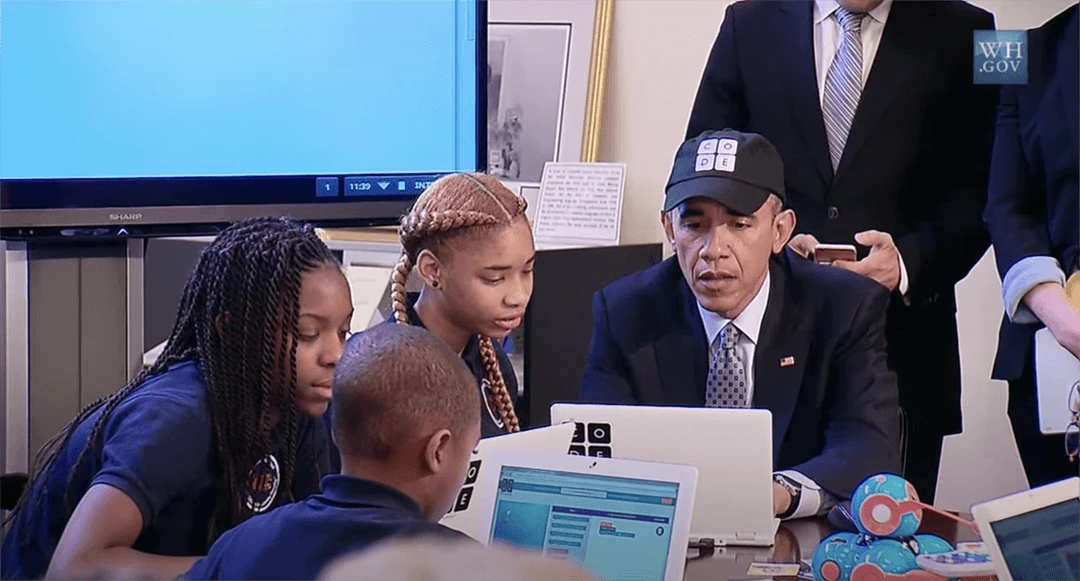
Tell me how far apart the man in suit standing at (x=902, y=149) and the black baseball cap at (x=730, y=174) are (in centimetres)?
42

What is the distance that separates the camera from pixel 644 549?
145 centimetres

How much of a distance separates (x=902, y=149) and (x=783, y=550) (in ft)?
3.90

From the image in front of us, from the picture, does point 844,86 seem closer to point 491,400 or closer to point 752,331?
point 752,331

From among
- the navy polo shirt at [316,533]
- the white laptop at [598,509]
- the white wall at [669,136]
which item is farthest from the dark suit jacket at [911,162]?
the navy polo shirt at [316,533]

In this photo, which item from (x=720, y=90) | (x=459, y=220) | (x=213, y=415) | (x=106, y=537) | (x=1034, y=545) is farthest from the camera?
(x=720, y=90)

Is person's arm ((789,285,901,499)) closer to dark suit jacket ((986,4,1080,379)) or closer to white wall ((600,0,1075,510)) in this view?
dark suit jacket ((986,4,1080,379))

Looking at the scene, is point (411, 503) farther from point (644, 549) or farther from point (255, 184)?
point (255, 184)

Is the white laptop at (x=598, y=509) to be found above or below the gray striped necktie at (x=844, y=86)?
below

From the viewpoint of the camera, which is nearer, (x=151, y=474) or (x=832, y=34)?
(x=151, y=474)

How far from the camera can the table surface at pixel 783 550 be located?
5.30ft

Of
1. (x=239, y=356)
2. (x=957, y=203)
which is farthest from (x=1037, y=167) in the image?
(x=239, y=356)

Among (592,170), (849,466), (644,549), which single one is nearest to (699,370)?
(849,466)

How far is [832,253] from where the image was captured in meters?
2.50

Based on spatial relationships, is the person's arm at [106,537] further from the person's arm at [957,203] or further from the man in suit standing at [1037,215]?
the person's arm at [957,203]
